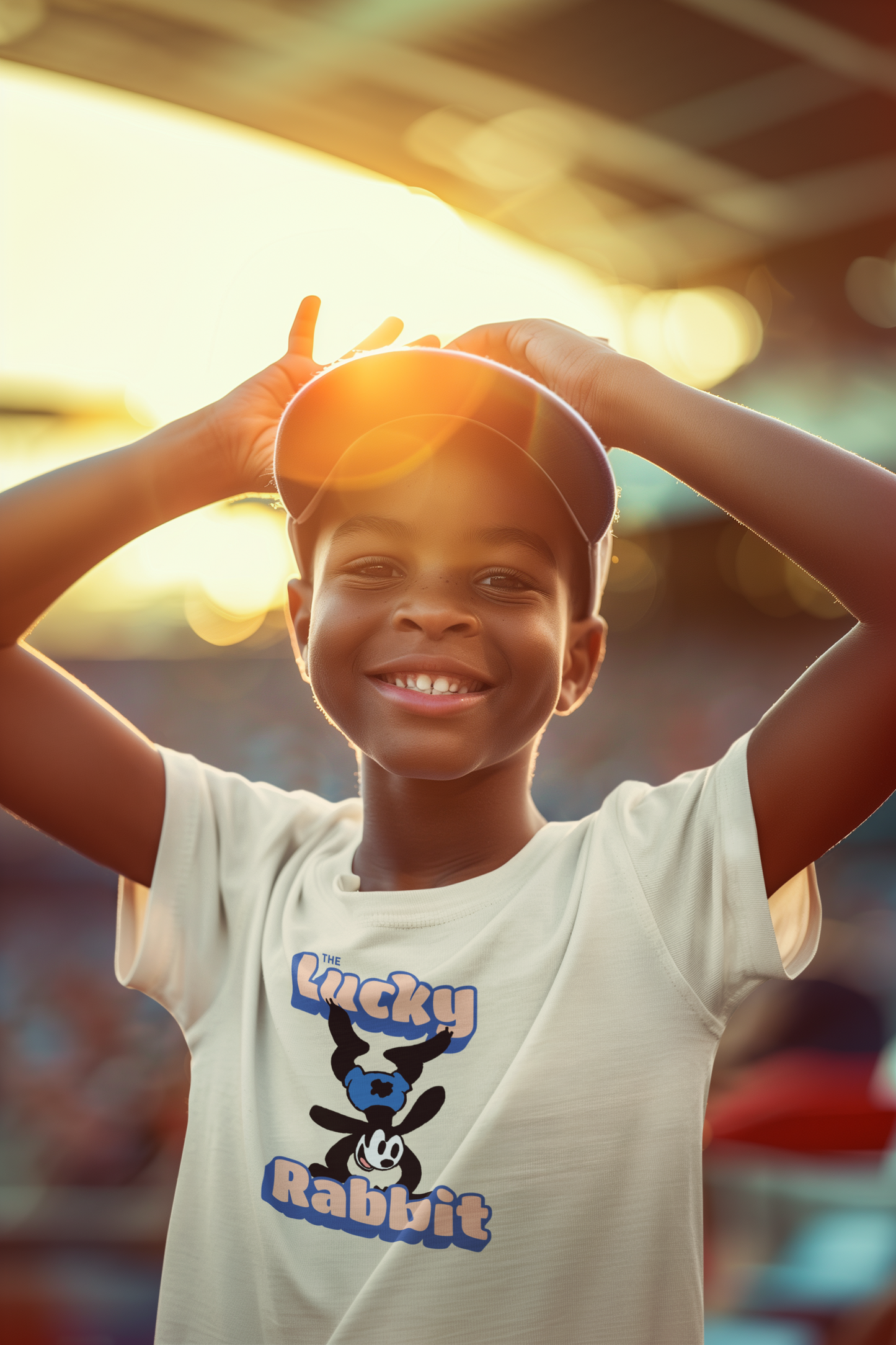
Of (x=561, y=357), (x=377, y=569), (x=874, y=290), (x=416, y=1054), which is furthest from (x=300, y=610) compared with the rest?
(x=874, y=290)

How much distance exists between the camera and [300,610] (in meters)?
1.34

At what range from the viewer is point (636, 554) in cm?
Answer: 1160

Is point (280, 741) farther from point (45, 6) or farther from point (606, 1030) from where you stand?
point (606, 1030)

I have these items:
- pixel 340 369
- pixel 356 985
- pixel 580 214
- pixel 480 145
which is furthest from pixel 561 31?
pixel 356 985

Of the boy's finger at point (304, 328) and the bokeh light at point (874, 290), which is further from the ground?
the bokeh light at point (874, 290)

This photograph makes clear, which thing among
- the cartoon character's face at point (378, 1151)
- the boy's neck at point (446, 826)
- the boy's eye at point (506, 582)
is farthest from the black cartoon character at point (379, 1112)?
the boy's eye at point (506, 582)

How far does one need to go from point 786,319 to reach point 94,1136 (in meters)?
8.68

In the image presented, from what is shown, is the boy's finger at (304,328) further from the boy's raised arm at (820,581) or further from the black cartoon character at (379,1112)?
the black cartoon character at (379,1112)

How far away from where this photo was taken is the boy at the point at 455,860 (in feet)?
3.33

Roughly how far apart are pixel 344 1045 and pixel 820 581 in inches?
26.5

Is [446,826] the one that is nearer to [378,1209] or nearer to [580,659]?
[580,659]

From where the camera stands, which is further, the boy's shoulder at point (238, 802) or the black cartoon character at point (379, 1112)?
the boy's shoulder at point (238, 802)

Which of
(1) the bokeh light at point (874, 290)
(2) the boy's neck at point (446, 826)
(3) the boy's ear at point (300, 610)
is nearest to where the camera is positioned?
(2) the boy's neck at point (446, 826)

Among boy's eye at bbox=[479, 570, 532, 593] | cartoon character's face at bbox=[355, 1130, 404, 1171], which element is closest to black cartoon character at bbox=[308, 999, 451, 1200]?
cartoon character's face at bbox=[355, 1130, 404, 1171]
